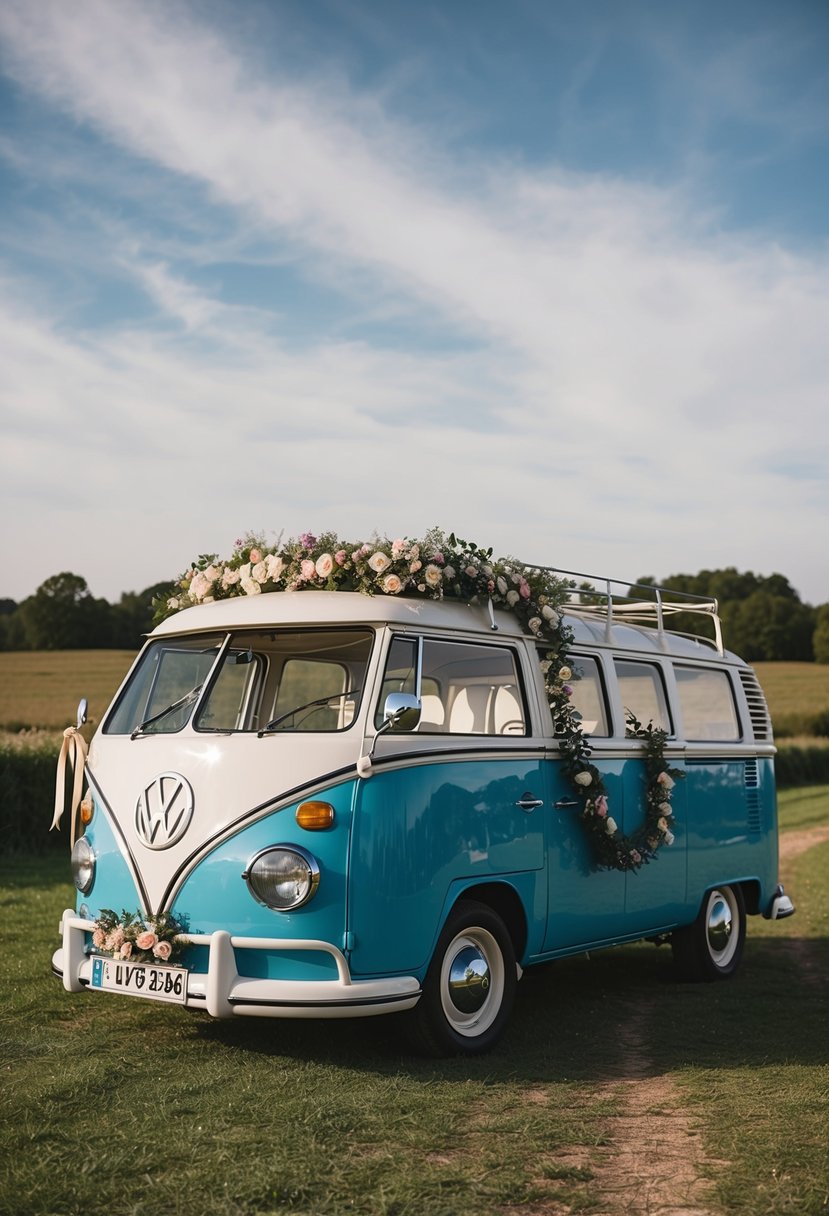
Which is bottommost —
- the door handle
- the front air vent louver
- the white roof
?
the door handle

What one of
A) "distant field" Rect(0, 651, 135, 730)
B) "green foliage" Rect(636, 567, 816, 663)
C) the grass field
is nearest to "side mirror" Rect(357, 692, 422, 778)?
the grass field

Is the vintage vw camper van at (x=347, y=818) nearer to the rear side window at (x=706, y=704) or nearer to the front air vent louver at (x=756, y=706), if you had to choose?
the rear side window at (x=706, y=704)

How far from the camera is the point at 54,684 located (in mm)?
35719

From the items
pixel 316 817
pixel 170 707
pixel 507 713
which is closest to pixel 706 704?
pixel 507 713

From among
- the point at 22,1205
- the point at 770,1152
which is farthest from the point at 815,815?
the point at 22,1205

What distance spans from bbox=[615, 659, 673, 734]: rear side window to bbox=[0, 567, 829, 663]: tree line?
27.2 meters

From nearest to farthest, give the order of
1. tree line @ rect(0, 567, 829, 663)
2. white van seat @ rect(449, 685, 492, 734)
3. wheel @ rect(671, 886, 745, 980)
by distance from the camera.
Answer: white van seat @ rect(449, 685, 492, 734) → wheel @ rect(671, 886, 745, 980) → tree line @ rect(0, 567, 829, 663)

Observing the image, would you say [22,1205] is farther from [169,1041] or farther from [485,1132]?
[169,1041]

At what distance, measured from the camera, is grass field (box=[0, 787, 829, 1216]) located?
15.9 feet

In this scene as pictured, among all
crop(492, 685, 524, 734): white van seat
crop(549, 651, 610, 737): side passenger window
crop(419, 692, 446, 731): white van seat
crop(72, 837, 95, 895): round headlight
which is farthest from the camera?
crop(549, 651, 610, 737): side passenger window

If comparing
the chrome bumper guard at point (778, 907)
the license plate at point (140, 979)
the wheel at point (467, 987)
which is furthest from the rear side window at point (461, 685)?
the chrome bumper guard at point (778, 907)

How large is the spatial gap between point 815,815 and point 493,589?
80.5 feet

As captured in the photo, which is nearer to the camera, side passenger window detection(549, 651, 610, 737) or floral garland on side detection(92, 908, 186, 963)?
floral garland on side detection(92, 908, 186, 963)

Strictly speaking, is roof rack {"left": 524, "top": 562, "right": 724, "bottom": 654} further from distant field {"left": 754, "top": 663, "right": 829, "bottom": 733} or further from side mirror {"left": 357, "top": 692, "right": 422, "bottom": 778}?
distant field {"left": 754, "top": 663, "right": 829, "bottom": 733}
